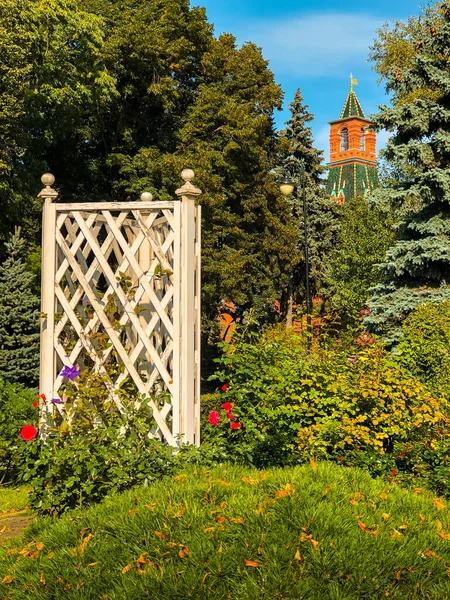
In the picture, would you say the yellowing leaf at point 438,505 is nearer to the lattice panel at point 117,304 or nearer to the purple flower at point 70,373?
the lattice panel at point 117,304

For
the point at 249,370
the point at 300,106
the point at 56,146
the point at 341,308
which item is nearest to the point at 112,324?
the point at 249,370

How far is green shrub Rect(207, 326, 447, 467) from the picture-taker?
18.9 ft

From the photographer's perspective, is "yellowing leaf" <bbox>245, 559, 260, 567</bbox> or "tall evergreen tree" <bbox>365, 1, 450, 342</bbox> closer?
"yellowing leaf" <bbox>245, 559, 260, 567</bbox>

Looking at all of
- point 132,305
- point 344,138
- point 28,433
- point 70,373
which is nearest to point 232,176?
point 132,305

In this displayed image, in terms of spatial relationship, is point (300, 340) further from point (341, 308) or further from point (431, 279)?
point (341, 308)

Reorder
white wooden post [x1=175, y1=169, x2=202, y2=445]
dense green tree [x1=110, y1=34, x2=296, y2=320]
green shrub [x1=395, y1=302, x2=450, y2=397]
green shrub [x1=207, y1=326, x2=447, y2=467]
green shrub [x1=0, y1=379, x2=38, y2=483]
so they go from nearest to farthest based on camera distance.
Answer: white wooden post [x1=175, y1=169, x2=202, y2=445], green shrub [x1=207, y1=326, x2=447, y2=467], green shrub [x1=0, y1=379, x2=38, y2=483], green shrub [x1=395, y1=302, x2=450, y2=397], dense green tree [x1=110, y1=34, x2=296, y2=320]

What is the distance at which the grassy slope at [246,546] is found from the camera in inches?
117

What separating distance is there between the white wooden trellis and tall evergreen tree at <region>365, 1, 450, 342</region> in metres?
9.22

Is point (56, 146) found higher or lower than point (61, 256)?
higher

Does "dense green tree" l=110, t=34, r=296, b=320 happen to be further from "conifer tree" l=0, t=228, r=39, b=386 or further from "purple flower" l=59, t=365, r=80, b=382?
"purple flower" l=59, t=365, r=80, b=382

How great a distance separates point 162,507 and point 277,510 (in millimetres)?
614

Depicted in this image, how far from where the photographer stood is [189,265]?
4961 millimetres

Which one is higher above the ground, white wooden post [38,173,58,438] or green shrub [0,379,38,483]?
white wooden post [38,173,58,438]

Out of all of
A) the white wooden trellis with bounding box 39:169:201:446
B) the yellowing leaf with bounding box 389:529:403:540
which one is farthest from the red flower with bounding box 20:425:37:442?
the yellowing leaf with bounding box 389:529:403:540
